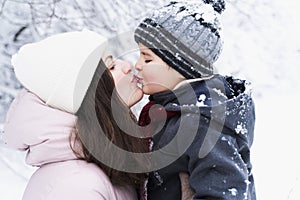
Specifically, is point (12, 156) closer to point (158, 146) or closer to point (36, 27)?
point (36, 27)

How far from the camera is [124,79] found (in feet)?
6.02

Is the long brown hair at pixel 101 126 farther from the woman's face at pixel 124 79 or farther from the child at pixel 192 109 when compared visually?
the child at pixel 192 109

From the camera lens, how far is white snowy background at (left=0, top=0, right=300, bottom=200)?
439cm

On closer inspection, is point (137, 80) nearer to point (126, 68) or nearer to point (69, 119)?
point (126, 68)

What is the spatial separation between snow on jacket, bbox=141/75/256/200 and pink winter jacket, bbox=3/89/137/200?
233mm

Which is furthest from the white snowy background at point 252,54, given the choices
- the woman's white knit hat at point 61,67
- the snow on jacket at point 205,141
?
the woman's white knit hat at point 61,67

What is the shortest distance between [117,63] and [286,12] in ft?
17.3

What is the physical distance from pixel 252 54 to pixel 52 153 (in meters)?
4.99

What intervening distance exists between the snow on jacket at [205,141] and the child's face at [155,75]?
0.03 m

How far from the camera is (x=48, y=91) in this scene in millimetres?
1693

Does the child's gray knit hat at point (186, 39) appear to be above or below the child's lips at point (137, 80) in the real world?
above

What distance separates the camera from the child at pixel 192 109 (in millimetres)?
1777

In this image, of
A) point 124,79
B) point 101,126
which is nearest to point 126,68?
point 124,79

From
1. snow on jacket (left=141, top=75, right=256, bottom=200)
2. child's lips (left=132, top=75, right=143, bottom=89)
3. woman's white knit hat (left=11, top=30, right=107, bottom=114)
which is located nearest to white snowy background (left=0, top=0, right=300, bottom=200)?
snow on jacket (left=141, top=75, right=256, bottom=200)
